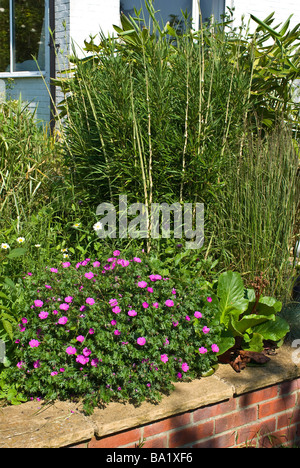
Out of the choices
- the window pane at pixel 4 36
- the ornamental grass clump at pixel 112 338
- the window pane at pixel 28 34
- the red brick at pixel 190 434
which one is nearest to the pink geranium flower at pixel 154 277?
the ornamental grass clump at pixel 112 338

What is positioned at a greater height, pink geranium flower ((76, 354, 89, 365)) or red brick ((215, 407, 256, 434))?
pink geranium flower ((76, 354, 89, 365))

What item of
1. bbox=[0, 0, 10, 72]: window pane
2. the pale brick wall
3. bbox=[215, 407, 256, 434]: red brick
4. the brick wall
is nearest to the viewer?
the brick wall

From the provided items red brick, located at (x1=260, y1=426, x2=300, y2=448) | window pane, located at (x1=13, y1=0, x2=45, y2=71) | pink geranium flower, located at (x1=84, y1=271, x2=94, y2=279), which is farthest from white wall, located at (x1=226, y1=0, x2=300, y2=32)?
red brick, located at (x1=260, y1=426, x2=300, y2=448)

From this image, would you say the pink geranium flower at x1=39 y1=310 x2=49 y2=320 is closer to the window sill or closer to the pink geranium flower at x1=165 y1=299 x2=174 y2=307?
the pink geranium flower at x1=165 y1=299 x2=174 y2=307

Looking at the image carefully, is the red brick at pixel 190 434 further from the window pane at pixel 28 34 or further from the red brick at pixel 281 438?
the window pane at pixel 28 34

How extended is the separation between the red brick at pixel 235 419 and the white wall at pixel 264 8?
5113 mm

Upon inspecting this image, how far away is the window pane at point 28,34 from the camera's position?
7613 millimetres

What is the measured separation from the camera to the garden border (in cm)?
194

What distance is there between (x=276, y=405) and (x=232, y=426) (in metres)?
0.30

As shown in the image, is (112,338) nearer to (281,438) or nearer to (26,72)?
(281,438)

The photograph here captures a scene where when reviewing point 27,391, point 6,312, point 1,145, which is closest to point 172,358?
point 27,391

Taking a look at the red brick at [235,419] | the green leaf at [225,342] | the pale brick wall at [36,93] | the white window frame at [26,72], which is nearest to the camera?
the red brick at [235,419]

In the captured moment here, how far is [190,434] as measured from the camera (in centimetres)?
222

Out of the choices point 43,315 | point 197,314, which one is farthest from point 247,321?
point 43,315
